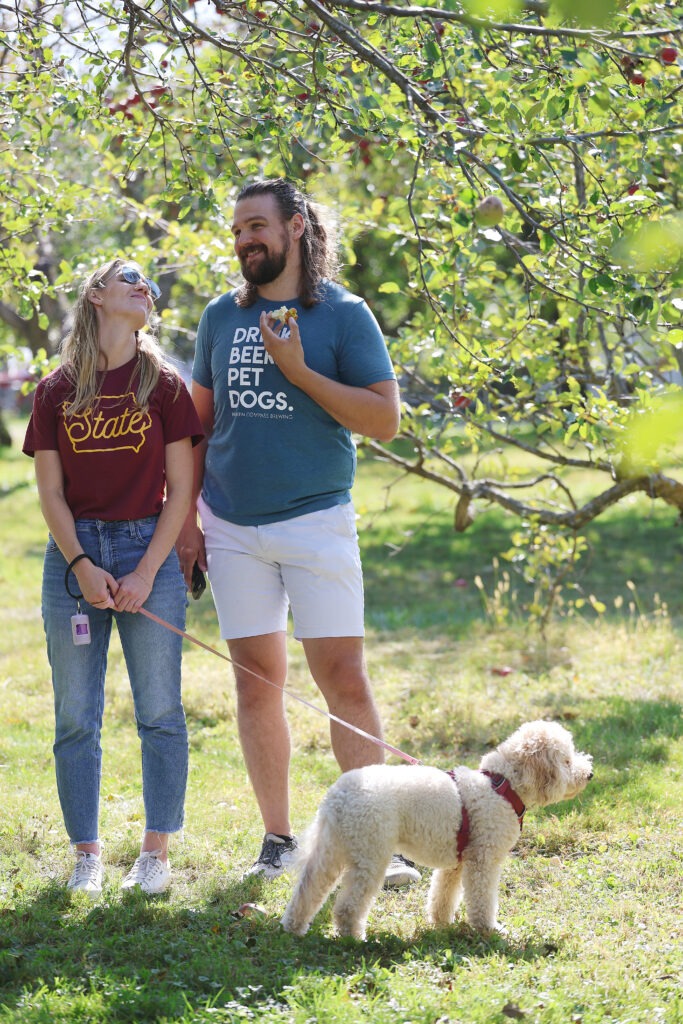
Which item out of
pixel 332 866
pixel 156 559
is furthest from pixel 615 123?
pixel 332 866

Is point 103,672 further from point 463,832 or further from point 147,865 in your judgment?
point 463,832

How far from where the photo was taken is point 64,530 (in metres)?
3.67

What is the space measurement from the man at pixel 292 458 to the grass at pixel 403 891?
19.9 inches

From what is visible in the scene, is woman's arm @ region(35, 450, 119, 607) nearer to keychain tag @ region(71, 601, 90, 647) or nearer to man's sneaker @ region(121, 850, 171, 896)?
keychain tag @ region(71, 601, 90, 647)

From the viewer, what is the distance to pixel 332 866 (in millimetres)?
3312

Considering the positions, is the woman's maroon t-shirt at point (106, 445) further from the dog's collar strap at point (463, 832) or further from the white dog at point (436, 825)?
the dog's collar strap at point (463, 832)

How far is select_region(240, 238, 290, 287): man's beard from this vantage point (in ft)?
12.7

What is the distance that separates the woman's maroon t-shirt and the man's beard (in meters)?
0.54

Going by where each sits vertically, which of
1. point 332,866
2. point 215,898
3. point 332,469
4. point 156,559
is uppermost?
point 332,469

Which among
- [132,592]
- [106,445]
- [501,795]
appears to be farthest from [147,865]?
[106,445]

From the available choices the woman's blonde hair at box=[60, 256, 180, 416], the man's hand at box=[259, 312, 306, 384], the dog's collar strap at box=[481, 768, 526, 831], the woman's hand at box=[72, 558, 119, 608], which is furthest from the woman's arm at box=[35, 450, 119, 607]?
the dog's collar strap at box=[481, 768, 526, 831]

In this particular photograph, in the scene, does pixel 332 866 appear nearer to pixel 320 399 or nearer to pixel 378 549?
pixel 320 399

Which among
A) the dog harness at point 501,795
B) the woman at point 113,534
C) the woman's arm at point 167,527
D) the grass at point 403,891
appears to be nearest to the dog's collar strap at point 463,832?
the dog harness at point 501,795

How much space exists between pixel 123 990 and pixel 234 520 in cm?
155
